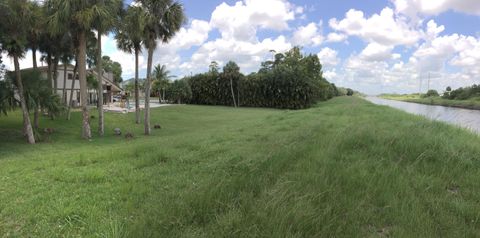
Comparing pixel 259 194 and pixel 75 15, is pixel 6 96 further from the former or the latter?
pixel 259 194

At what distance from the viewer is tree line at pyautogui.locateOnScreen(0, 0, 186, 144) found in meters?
15.7

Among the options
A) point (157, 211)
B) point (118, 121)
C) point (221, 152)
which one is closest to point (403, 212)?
point (157, 211)

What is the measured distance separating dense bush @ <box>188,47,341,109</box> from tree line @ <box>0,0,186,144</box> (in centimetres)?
3453

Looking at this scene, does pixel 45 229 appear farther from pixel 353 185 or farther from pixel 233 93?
pixel 233 93

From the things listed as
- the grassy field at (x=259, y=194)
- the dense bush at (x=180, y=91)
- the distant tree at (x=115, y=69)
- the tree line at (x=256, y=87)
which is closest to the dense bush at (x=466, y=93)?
the tree line at (x=256, y=87)

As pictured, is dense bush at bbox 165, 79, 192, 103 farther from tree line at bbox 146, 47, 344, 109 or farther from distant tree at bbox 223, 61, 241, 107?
distant tree at bbox 223, 61, 241, 107

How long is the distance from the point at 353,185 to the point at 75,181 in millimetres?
4365

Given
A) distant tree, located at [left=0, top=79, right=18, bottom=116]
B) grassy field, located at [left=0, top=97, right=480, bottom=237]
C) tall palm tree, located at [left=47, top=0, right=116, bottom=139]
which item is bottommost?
grassy field, located at [left=0, top=97, right=480, bottom=237]

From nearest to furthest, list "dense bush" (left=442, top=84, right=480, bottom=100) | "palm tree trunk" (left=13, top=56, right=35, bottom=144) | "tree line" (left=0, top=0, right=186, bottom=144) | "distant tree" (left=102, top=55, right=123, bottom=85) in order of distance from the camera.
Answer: "tree line" (left=0, top=0, right=186, bottom=144) < "palm tree trunk" (left=13, top=56, right=35, bottom=144) < "dense bush" (left=442, top=84, right=480, bottom=100) < "distant tree" (left=102, top=55, right=123, bottom=85)

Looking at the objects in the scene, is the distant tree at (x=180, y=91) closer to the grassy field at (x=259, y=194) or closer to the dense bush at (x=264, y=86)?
the dense bush at (x=264, y=86)

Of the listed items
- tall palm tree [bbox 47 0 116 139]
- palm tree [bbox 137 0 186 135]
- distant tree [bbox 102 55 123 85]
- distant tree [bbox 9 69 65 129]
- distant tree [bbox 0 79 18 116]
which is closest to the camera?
distant tree [bbox 0 79 18 116]

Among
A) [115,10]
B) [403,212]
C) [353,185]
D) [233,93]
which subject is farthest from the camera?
[233,93]

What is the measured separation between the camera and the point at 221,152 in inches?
325

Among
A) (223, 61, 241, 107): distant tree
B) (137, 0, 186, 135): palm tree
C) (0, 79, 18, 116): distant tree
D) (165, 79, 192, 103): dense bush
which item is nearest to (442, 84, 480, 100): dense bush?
(223, 61, 241, 107): distant tree
